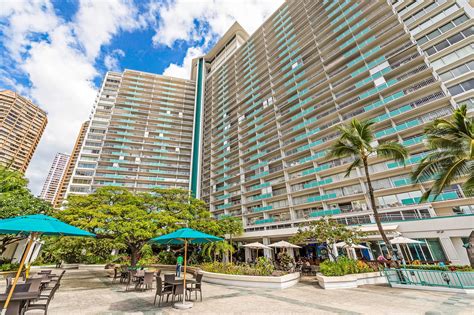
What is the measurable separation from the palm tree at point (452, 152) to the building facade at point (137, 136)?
52.4 meters

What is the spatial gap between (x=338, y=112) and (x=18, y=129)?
4468 inches

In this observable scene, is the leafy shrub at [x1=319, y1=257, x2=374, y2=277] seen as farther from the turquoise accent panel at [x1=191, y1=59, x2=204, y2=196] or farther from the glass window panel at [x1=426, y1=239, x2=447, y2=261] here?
the turquoise accent panel at [x1=191, y1=59, x2=204, y2=196]

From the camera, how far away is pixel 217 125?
192 feet

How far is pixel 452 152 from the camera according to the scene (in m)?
12.1

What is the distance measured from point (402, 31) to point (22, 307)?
1775 inches

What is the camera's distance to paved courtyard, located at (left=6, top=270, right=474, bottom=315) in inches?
279

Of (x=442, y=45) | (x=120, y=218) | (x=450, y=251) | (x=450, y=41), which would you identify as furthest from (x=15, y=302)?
(x=450, y=41)

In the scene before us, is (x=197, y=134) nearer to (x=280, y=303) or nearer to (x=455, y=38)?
(x=455, y=38)

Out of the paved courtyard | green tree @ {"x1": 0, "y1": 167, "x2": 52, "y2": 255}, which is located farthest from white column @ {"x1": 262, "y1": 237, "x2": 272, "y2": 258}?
green tree @ {"x1": 0, "y1": 167, "x2": 52, "y2": 255}

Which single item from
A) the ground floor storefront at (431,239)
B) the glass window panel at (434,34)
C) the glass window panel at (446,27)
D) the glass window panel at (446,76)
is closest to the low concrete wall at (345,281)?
the ground floor storefront at (431,239)

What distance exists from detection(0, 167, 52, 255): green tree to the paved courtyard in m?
12.4

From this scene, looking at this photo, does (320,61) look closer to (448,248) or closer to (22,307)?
(448,248)

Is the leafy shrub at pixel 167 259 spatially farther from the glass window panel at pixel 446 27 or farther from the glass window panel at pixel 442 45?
the glass window panel at pixel 446 27

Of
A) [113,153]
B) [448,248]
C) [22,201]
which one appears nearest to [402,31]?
[448,248]
